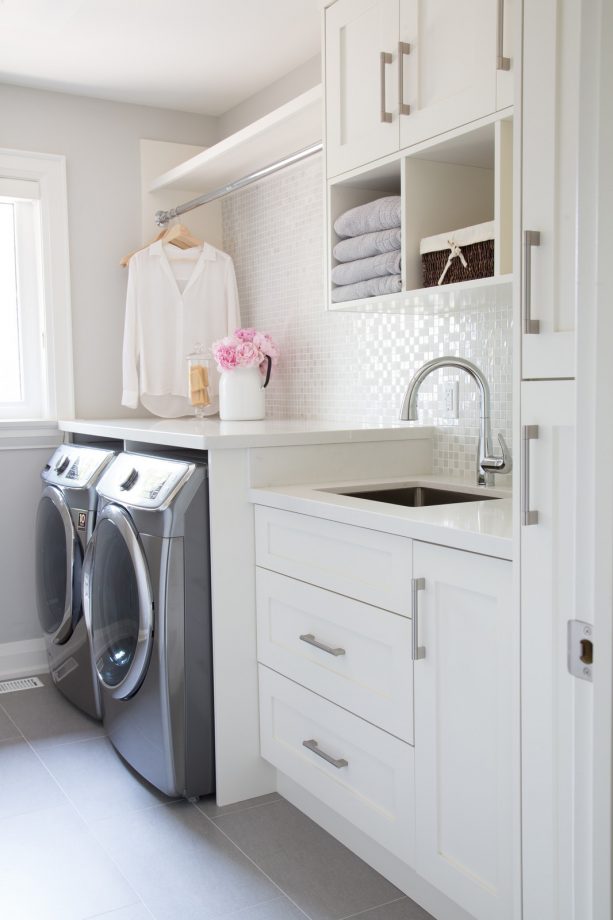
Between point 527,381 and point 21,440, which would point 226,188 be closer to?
point 21,440

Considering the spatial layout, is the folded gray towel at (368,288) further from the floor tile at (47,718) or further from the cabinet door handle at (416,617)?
the floor tile at (47,718)

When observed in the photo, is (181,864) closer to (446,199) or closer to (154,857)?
(154,857)

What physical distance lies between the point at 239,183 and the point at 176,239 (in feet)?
1.57

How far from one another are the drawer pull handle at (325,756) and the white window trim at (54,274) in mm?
1911

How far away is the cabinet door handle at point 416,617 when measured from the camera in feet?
5.48

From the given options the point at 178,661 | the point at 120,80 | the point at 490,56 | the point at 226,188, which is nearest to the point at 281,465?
the point at 178,661

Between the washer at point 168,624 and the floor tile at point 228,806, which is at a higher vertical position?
the washer at point 168,624

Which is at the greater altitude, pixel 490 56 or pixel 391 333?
pixel 490 56

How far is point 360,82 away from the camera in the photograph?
7.16 ft

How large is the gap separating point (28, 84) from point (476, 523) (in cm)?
271

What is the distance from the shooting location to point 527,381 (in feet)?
4.23

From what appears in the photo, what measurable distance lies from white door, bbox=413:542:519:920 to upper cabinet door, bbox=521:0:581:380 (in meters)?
0.40

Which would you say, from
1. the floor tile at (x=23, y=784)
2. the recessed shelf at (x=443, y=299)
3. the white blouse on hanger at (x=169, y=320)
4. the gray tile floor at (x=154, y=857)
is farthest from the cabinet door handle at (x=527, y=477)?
the white blouse on hanger at (x=169, y=320)

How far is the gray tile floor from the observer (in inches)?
72.1
